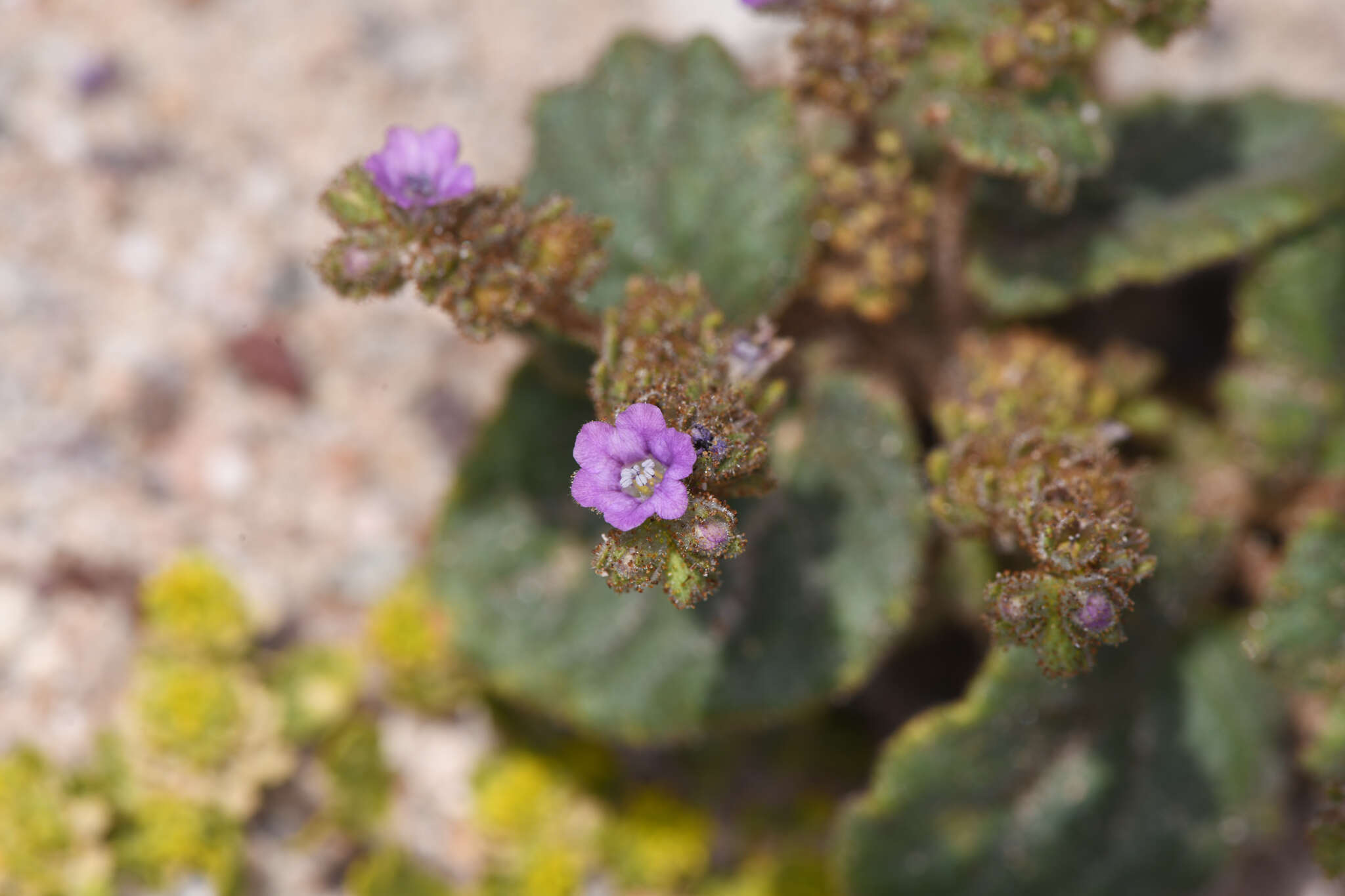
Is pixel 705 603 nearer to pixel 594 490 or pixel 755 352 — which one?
pixel 755 352

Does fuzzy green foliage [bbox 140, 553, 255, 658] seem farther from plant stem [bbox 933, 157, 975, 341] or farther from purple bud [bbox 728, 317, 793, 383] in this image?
plant stem [bbox 933, 157, 975, 341]

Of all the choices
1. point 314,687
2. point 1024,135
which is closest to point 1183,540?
point 1024,135

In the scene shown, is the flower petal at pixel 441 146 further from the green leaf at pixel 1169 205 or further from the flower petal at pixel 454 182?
the green leaf at pixel 1169 205

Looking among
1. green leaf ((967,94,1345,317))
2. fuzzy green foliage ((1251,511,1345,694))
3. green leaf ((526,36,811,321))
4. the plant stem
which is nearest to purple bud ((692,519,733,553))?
green leaf ((526,36,811,321))

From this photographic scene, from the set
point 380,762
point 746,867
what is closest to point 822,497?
point 746,867

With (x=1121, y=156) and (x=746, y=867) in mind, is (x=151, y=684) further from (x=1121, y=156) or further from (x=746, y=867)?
(x=1121, y=156)
